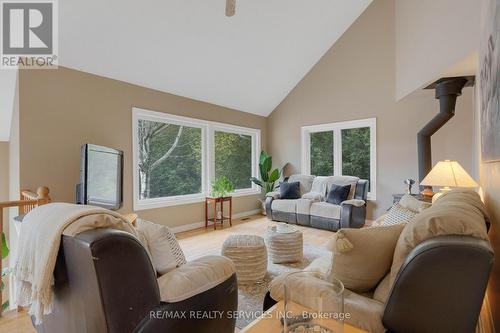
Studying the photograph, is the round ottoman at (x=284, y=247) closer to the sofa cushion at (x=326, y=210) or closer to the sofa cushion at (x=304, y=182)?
the sofa cushion at (x=326, y=210)

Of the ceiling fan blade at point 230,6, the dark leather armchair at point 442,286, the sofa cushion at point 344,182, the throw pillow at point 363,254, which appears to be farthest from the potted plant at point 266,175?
the dark leather armchair at point 442,286

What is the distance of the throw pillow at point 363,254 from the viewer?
3.85ft

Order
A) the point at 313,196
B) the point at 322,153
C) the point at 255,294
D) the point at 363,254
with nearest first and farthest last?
the point at 363,254, the point at 255,294, the point at 313,196, the point at 322,153

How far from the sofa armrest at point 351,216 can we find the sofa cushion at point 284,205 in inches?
38.3

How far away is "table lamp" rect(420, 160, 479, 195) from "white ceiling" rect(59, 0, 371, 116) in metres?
3.22

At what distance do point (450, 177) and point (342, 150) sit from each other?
2.92 metres

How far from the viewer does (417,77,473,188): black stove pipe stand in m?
3.25

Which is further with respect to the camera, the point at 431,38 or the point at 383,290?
the point at 431,38

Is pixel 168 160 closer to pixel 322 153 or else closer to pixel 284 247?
pixel 284 247

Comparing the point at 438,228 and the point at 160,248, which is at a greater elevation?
the point at 438,228

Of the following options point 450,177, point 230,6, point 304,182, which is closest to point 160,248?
point 230,6

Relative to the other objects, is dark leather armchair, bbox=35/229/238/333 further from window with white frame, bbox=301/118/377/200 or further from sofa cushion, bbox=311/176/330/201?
window with white frame, bbox=301/118/377/200

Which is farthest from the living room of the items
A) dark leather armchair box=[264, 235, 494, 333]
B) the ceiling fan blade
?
the ceiling fan blade

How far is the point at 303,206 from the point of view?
16.0 feet
